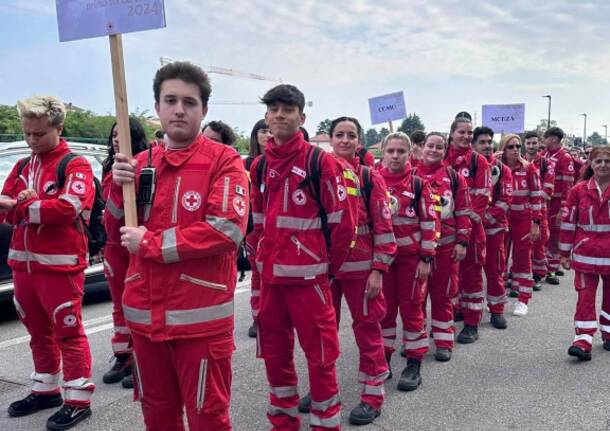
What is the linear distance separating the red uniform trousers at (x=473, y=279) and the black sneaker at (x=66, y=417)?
3691 millimetres

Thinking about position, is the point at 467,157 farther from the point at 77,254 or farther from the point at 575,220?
the point at 77,254

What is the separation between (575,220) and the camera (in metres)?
5.29

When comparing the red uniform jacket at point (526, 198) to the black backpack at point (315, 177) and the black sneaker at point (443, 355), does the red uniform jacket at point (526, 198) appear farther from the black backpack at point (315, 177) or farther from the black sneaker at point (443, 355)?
the black backpack at point (315, 177)

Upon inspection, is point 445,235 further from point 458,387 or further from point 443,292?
point 458,387

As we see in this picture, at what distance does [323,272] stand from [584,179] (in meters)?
3.55

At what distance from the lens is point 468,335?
5.48 meters

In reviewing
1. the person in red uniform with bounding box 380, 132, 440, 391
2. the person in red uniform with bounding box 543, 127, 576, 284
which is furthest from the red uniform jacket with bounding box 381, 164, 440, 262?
the person in red uniform with bounding box 543, 127, 576, 284

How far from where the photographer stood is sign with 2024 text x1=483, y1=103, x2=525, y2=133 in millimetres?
9648

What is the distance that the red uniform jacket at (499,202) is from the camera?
6066mm

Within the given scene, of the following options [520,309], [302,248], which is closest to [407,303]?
[302,248]

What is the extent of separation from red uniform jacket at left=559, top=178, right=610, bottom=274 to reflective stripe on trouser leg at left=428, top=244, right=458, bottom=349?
1224 millimetres

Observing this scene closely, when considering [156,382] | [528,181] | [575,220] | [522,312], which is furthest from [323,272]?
[528,181]

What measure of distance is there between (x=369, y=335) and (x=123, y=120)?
7.20 ft

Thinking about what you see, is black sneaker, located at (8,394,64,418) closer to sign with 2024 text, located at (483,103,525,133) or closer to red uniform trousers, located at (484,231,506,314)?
red uniform trousers, located at (484,231,506,314)
